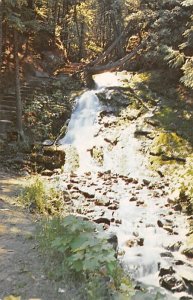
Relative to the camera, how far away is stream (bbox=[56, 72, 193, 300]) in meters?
7.83

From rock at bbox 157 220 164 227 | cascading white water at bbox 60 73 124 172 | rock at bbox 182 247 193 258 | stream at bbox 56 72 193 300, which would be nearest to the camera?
stream at bbox 56 72 193 300

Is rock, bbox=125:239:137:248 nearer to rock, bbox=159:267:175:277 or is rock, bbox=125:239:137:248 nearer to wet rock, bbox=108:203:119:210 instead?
rock, bbox=159:267:175:277

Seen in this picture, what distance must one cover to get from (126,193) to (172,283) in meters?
4.90

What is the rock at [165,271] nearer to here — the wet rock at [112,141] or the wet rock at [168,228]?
the wet rock at [168,228]

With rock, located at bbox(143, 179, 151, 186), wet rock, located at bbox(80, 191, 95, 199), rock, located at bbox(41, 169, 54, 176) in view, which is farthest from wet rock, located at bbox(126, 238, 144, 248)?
rock, located at bbox(41, 169, 54, 176)

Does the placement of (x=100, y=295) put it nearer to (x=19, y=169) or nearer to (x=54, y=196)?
(x=54, y=196)

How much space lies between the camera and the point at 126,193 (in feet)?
38.6

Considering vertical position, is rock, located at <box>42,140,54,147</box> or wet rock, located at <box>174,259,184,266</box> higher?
rock, located at <box>42,140,54,147</box>

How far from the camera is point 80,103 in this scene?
749 inches

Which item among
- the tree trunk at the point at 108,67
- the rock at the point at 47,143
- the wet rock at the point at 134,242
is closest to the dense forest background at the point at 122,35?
the tree trunk at the point at 108,67

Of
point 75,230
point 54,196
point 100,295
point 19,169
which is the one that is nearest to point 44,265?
point 75,230

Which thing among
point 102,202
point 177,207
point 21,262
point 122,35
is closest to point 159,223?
point 177,207

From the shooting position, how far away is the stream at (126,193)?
7.83m

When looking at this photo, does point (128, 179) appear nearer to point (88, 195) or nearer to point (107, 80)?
point (88, 195)
